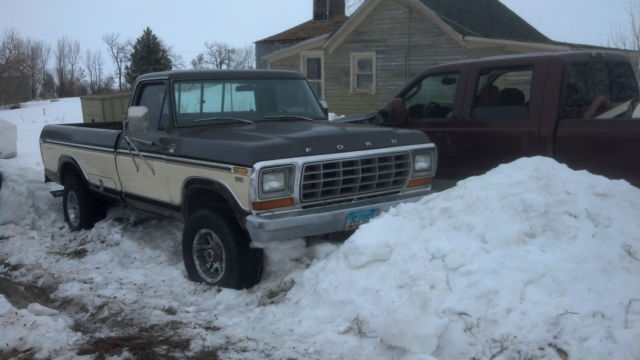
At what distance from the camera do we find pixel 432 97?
6910mm

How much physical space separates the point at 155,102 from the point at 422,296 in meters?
3.56

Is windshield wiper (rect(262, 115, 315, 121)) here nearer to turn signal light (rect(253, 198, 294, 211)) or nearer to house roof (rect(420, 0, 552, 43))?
turn signal light (rect(253, 198, 294, 211))

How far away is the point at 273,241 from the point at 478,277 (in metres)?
1.56

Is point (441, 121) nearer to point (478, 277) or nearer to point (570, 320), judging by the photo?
point (478, 277)

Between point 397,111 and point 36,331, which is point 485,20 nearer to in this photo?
point 397,111

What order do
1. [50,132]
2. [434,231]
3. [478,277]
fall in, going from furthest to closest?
1. [50,132]
2. [434,231]
3. [478,277]

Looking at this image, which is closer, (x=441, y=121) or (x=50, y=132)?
(x=441, y=121)

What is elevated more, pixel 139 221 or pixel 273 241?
pixel 273 241

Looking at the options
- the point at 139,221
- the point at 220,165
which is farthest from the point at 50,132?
the point at 220,165

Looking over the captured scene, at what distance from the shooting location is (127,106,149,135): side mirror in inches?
227

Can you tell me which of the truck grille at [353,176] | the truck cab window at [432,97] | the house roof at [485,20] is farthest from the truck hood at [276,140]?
the house roof at [485,20]

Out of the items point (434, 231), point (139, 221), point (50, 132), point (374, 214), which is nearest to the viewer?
point (434, 231)

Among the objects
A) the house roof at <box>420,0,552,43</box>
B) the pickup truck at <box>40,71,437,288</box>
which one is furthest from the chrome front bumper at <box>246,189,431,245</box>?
the house roof at <box>420,0,552,43</box>

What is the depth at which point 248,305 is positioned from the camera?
4.89 m
